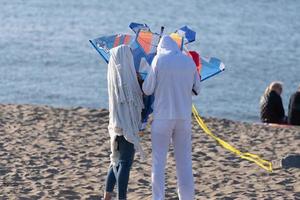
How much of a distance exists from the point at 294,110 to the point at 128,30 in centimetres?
1839

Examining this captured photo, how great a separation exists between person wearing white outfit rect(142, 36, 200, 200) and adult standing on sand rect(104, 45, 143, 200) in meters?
0.14

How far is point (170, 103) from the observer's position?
744 cm

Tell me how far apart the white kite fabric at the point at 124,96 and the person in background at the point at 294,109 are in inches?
266

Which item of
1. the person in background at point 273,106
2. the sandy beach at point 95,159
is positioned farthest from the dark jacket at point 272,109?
the sandy beach at point 95,159

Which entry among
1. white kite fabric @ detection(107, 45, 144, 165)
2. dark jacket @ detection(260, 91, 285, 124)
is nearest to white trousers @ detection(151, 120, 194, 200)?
white kite fabric @ detection(107, 45, 144, 165)

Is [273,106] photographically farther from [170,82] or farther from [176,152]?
[170,82]

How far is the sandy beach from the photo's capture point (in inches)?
355

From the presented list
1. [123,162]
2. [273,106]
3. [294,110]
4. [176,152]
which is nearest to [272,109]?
[273,106]

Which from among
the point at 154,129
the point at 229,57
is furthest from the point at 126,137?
the point at 229,57

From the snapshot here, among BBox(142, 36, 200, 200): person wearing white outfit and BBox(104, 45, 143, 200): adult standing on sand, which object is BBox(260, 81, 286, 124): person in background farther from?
BBox(104, 45, 143, 200): adult standing on sand

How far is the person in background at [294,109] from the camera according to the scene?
14.0 m

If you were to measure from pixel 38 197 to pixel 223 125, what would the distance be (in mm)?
5600

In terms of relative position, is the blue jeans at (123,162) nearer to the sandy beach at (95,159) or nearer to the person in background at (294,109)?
the sandy beach at (95,159)

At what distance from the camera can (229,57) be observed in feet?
88.9
